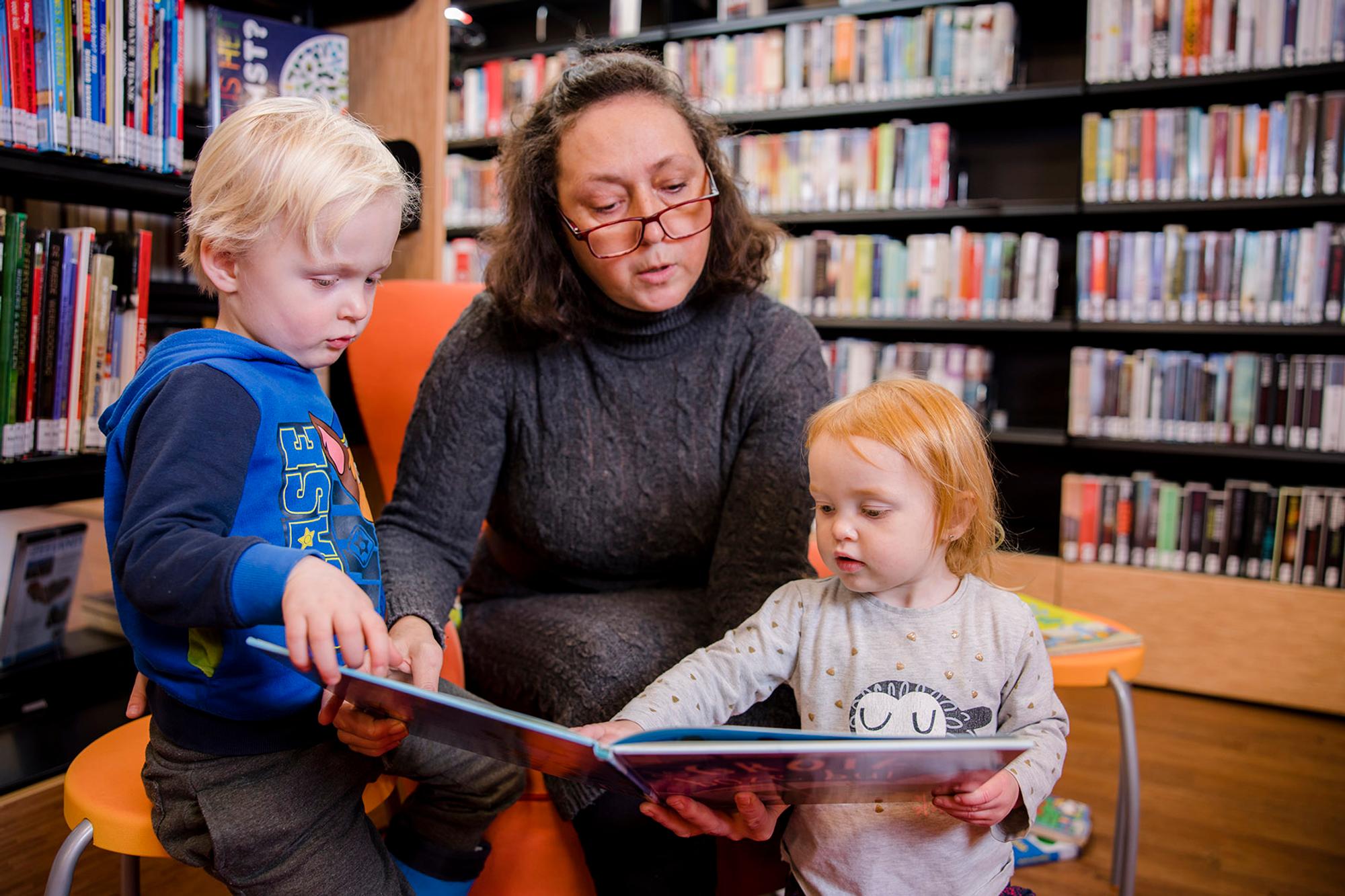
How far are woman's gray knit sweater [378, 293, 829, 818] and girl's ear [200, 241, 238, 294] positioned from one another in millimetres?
431

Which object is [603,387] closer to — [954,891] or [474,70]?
[954,891]

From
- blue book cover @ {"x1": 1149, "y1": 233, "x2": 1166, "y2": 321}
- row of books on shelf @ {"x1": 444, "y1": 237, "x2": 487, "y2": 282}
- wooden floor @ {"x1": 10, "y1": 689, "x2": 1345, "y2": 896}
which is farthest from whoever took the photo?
row of books on shelf @ {"x1": 444, "y1": 237, "x2": 487, "y2": 282}

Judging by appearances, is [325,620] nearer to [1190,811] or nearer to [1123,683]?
[1123,683]

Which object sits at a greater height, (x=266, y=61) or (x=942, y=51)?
(x=942, y=51)

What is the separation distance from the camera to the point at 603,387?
1282 mm

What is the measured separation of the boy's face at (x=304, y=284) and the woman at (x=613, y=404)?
0.37 m

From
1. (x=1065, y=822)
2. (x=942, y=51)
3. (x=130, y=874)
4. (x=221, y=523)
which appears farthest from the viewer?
(x=942, y=51)

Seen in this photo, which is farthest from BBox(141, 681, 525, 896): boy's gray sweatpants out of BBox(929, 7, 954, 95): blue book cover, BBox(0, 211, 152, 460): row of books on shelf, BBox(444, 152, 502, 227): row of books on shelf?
BBox(444, 152, 502, 227): row of books on shelf

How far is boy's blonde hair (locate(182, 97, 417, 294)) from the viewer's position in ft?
2.68

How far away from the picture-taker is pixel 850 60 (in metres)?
2.99

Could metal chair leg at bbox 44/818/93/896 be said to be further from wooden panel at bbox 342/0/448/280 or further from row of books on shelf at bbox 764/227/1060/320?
row of books on shelf at bbox 764/227/1060/320

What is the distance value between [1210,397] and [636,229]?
2.17 m

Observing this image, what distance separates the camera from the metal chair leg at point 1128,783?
4.98 ft

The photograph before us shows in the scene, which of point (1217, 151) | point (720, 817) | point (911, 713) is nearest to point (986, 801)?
point (911, 713)
